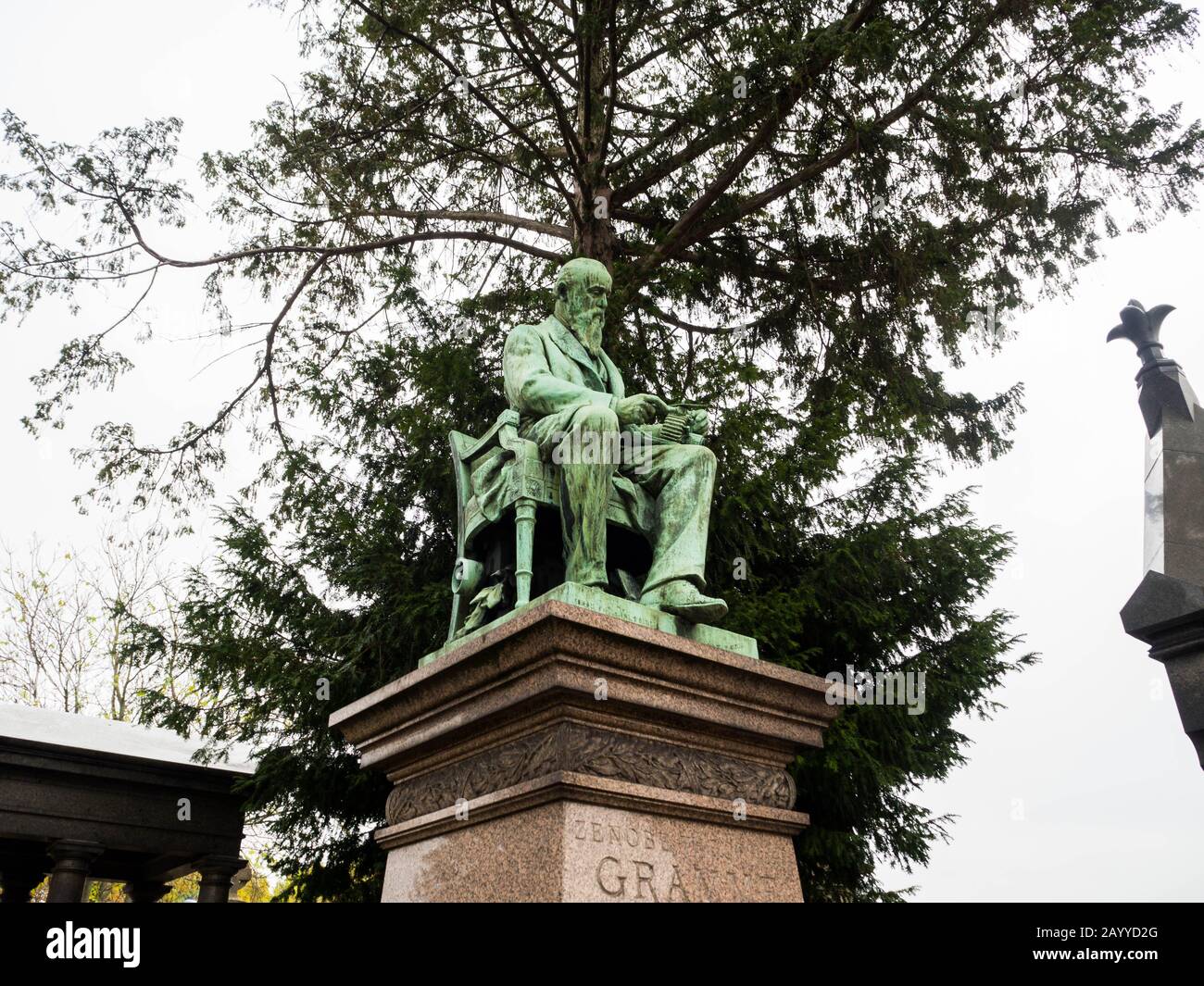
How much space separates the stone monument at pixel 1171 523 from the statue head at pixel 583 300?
4039mm

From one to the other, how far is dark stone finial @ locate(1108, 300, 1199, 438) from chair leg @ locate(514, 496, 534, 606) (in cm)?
565

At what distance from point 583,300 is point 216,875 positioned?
32.0ft

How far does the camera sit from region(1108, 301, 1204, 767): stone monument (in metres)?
6.92

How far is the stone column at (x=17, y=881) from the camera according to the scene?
40.9ft

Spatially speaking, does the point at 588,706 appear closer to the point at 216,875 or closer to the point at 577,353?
the point at 577,353

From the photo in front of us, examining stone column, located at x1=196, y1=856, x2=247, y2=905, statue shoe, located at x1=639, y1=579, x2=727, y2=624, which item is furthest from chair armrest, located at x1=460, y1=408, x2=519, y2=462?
stone column, located at x1=196, y1=856, x2=247, y2=905

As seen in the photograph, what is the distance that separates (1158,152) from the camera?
34.5 feet

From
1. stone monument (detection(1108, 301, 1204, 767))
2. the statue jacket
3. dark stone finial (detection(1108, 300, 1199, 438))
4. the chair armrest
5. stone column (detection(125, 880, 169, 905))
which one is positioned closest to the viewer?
the statue jacket

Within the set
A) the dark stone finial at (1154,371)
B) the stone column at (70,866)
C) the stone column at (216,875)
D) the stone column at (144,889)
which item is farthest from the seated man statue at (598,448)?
the stone column at (144,889)

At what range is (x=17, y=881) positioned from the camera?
492 inches

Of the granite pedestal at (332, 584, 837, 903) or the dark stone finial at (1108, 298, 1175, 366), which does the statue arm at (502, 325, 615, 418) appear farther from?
the dark stone finial at (1108, 298, 1175, 366)

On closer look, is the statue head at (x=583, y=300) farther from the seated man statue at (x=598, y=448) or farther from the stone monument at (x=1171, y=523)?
the stone monument at (x=1171, y=523)

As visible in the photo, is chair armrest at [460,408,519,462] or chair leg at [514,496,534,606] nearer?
chair leg at [514,496,534,606]
